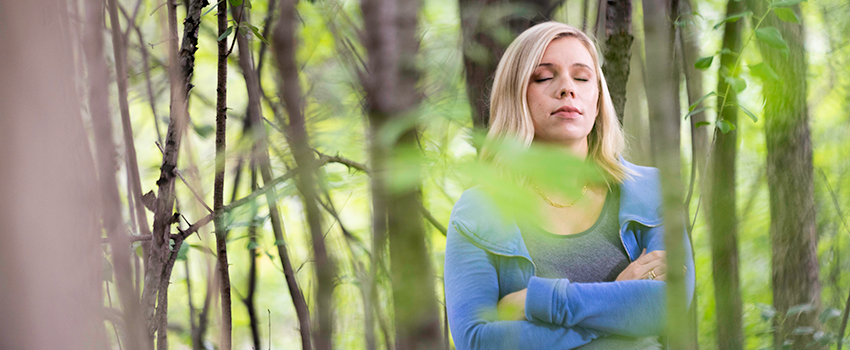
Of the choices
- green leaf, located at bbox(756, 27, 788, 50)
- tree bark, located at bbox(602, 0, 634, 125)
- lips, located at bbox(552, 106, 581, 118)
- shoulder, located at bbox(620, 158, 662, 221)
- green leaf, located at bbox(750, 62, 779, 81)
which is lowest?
shoulder, located at bbox(620, 158, 662, 221)

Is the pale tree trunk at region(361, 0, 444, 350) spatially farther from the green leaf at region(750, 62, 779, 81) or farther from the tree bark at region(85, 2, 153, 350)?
the green leaf at region(750, 62, 779, 81)

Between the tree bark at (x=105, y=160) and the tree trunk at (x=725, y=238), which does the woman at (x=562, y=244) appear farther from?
the tree trunk at (x=725, y=238)

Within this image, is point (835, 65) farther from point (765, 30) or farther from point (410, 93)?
point (410, 93)

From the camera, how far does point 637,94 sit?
5.64 ft

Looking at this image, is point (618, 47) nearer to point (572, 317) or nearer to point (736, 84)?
point (736, 84)

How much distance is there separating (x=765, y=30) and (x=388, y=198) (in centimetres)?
83

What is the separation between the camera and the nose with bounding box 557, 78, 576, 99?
3.13 ft

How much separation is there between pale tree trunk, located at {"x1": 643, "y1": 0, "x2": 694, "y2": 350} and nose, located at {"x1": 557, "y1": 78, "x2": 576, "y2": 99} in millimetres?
464

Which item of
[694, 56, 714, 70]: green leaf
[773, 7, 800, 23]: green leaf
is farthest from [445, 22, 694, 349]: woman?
[773, 7, 800, 23]: green leaf

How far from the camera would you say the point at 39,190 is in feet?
0.96

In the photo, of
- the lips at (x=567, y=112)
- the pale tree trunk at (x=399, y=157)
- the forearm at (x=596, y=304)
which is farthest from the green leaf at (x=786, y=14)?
the pale tree trunk at (x=399, y=157)

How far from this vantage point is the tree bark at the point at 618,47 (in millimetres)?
1445

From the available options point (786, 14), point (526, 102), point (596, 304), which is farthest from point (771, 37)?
point (596, 304)

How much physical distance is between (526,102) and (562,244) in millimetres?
296
